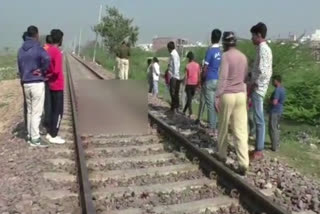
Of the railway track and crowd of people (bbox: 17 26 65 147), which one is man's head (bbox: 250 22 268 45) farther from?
crowd of people (bbox: 17 26 65 147)

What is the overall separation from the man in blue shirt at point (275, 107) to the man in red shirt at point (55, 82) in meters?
3.91

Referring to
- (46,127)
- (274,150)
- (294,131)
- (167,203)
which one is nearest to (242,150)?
(167,203)

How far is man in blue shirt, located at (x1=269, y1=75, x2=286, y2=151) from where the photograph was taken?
9508mm

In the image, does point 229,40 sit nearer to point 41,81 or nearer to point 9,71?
point 41,81

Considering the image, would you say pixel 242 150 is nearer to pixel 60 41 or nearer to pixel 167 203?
pixel 167 203

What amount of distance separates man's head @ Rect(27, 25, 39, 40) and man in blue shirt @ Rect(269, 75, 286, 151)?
4378 mm

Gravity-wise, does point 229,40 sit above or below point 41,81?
above

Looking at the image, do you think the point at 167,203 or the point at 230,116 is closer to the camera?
the point at 167,203

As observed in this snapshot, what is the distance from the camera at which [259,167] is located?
7332 millimetres

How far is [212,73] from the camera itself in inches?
380

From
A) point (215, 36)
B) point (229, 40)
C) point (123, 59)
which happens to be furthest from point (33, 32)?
point (123, 59)

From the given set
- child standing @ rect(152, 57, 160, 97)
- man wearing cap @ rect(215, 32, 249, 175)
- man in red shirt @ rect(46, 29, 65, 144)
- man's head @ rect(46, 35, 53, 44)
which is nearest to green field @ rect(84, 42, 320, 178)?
child standing @ rect(152, 57, 160, 97)

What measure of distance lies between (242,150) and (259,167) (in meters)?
0.54

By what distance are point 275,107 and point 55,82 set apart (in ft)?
13.6
